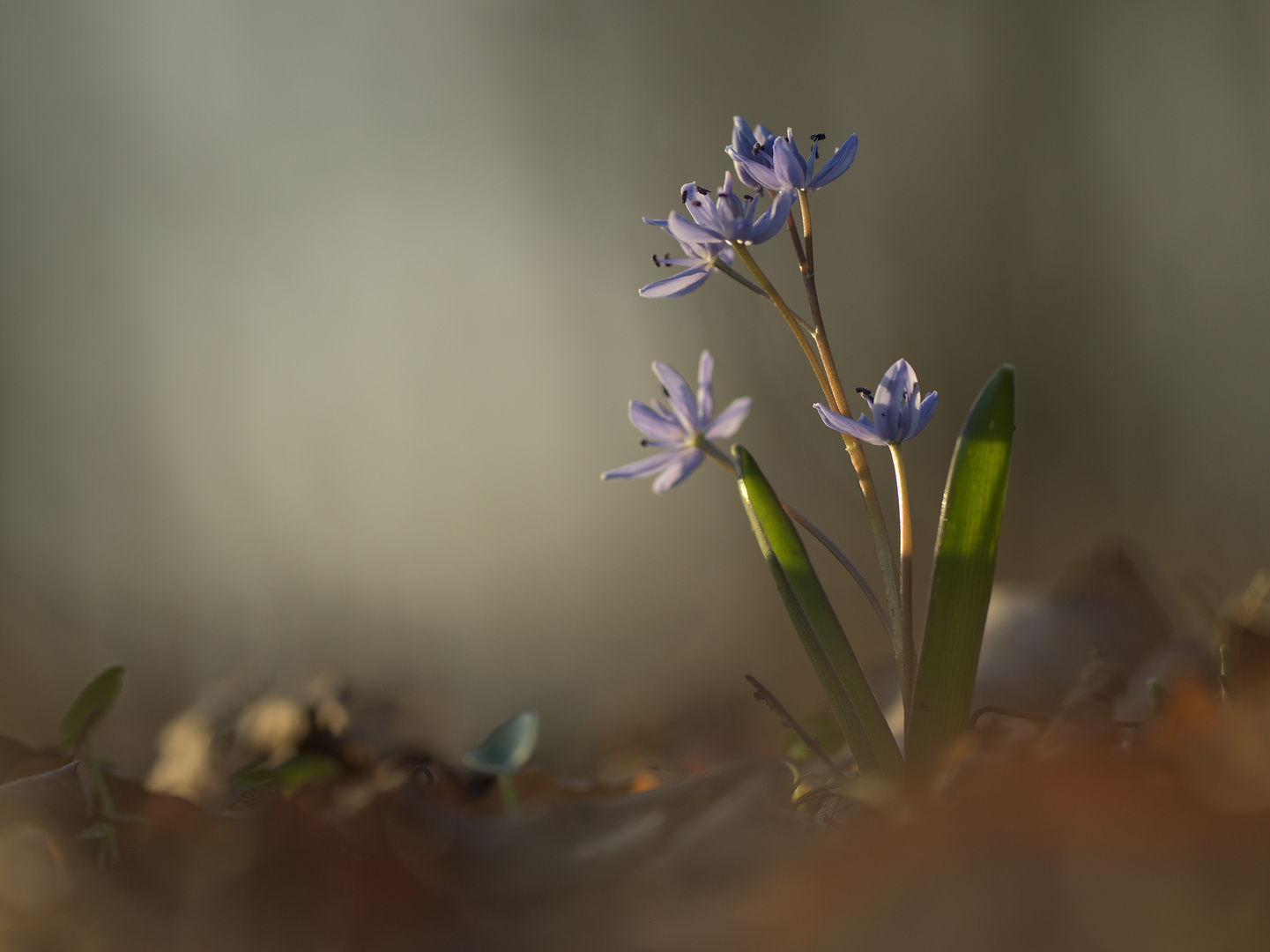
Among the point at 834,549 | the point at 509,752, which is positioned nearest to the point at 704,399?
the point at 834,549

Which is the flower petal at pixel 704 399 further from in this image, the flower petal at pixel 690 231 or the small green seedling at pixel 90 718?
the small green seedling at pixel 90 718

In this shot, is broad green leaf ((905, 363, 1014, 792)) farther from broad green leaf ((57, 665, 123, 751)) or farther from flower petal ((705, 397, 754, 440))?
broad green leaf ((57, 665, 123, 751))

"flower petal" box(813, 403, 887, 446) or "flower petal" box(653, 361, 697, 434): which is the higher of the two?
"flower petal" box(653, 361, 697, 434)

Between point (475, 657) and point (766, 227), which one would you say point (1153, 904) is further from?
point (475, 657)

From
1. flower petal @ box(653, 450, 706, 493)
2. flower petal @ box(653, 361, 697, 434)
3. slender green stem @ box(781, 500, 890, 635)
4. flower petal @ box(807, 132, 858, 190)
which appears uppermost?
flower petal @ box(807, 132, 858, 190)

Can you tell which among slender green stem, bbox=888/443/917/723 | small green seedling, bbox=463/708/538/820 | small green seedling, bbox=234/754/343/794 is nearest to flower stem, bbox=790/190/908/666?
slender green stem, bbox=888/443/917/723

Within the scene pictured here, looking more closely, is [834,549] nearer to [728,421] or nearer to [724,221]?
[728,421]
